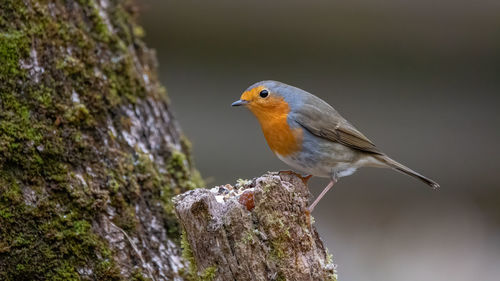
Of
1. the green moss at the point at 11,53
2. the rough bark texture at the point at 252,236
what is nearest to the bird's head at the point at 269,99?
the rough bark texture at the point at 252,236

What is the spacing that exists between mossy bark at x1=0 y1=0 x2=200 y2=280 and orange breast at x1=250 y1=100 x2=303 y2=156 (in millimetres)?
569

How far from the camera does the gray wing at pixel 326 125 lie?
322 centimetres

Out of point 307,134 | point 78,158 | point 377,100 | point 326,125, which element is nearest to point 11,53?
point 78,158

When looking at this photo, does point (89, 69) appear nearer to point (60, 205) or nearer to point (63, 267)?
point (60, 205)

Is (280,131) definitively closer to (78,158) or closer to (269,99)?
(269,99)

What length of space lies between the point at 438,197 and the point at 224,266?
541 cm

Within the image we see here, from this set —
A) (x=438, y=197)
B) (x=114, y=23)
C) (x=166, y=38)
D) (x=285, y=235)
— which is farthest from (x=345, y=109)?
(x=285, y=235)

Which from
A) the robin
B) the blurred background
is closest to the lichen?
the robin

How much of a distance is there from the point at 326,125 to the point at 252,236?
4.39ft

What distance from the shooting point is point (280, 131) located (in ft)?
10.4

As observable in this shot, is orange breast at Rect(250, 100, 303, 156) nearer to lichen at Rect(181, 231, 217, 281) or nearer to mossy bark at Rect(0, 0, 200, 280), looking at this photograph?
mossy bark at Rect(0, 0, 200, 280)

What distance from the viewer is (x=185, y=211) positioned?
7.12 feet

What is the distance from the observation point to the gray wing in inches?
127

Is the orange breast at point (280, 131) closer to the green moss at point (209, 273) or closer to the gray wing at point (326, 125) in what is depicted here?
the gray wing at point (326, 125)
